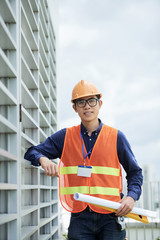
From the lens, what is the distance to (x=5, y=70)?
2488mm

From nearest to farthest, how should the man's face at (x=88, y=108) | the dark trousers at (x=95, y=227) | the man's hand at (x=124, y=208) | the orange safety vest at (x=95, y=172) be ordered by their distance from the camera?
the man's hand at (x=124, y=208), the dark trousers at (x=95, y=227), the orange safety vest at (x=95, y=172), the man's face at (x=88, y=108)

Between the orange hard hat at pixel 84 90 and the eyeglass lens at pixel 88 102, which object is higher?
the orange hard hat at pixel 84 90

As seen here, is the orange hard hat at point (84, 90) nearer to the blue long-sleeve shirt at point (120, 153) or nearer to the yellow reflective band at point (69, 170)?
the blue long-sleeve shirt at point (120, 153)

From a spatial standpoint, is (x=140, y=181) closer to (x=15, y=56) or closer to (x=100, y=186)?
(x=100, y=186)

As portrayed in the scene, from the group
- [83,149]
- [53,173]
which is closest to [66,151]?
[83,149]

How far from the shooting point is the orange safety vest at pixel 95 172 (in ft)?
8.82

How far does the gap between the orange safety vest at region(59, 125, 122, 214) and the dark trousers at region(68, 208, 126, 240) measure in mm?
90

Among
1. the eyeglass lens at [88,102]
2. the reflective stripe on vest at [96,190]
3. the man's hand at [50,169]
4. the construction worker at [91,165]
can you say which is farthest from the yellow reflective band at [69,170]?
the eyeglass lens at [88,102]

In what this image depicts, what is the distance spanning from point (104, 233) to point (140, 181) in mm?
475

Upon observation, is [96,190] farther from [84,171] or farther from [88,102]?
[88,102]

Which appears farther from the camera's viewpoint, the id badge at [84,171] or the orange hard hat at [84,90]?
the orange hard hat at [84,90]

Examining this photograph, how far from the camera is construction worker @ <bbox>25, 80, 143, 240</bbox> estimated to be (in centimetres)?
261

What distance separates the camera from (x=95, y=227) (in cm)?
260

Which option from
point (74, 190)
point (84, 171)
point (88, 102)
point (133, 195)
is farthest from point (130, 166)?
point (88, 102)
